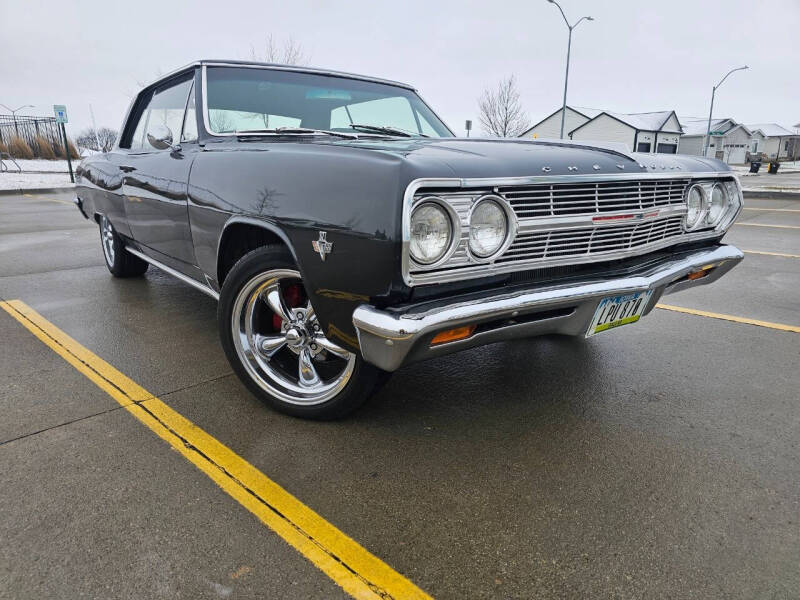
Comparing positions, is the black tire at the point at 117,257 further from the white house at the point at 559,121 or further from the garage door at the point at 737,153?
the garage door at the point at 737,153

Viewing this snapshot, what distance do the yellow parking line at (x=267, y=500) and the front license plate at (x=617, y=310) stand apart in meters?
1.25

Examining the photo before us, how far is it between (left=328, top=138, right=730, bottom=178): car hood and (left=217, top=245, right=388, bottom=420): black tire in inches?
24.7

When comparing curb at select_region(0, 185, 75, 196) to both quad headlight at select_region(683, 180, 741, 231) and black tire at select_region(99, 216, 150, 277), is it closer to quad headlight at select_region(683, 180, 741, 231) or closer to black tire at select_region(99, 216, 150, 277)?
black tire at select_region(99, 216, 150, 277)

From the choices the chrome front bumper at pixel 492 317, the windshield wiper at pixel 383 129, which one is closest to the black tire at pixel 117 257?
the windshield wiper at pixel 383 129

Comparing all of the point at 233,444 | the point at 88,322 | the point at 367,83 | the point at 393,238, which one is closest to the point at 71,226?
the point at 88,322

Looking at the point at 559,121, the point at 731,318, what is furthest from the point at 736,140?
the point at 731,318

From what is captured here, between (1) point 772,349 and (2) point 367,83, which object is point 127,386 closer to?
(2) point 367,83

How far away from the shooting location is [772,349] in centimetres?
348

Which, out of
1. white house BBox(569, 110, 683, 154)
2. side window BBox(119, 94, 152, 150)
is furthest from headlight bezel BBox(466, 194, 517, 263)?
white house BBox(569, 110, 683, 154)

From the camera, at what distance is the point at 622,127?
51812 millimetres

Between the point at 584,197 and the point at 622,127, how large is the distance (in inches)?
2182

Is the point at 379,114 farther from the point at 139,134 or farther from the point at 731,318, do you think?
the point at 731,318

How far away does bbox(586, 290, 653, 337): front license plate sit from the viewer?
7.55 feet

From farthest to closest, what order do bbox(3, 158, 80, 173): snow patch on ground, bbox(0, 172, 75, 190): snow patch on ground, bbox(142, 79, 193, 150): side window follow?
bbox(3, 158, 80, 173): snow patch on ground → bbox(0, 172, 75, 190): snow patch on ground → bbox(142, 79, 193, 150): side window
